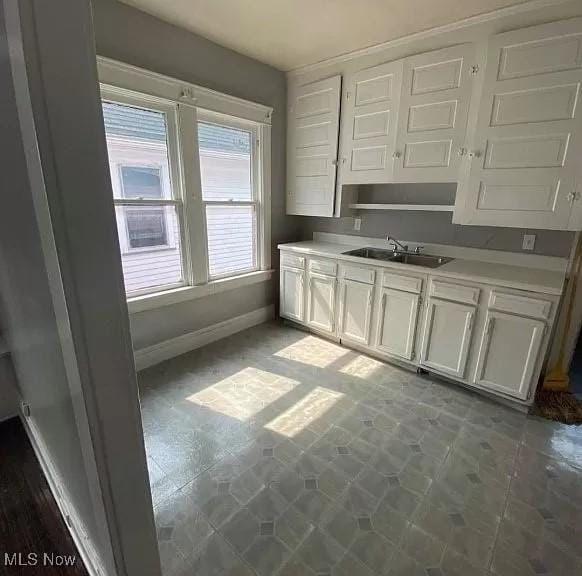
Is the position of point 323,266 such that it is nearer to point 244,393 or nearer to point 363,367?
point 363,367

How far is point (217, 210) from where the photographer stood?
10.0 ft

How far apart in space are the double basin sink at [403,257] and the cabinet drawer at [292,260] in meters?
0.47

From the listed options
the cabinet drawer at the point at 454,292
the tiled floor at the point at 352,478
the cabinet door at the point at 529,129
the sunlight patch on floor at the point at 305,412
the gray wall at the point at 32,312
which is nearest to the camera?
the gray wall at the point at 32,312

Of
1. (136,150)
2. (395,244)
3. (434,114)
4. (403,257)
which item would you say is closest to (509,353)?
(403,257)

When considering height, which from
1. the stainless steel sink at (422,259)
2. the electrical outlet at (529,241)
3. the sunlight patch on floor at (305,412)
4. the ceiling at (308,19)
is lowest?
the sunlight patch on floor at (305,412)

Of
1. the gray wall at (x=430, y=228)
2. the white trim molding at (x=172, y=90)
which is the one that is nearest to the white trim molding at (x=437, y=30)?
the white trim molding at (x=172, y=90)

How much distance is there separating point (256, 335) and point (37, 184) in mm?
2814

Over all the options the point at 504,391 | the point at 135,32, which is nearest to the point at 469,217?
the point at 504,391

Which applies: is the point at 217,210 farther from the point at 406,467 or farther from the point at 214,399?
the point at 406,467

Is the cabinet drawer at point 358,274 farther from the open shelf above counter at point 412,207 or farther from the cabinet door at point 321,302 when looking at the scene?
the open shelf above counter at point 412,207

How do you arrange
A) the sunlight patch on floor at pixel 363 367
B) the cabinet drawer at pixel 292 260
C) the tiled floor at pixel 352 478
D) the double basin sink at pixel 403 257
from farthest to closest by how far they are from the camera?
the cabinet drawer at pixel 292 260 → the double basin sink at pixel 403 257 → the sunlight patch on floor at pixel 363 367 → the tiled floor at pixel 352 478

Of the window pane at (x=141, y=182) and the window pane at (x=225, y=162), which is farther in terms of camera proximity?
the window pane at (x=225, y=162)

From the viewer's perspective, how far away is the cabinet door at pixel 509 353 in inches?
82.6

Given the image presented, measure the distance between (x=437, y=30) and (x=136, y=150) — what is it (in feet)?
7.81
